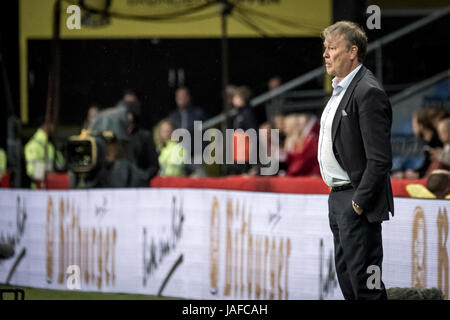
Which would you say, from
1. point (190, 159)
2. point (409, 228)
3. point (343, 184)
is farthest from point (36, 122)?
point (343, 184)

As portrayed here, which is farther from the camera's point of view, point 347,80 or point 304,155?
point 304,155

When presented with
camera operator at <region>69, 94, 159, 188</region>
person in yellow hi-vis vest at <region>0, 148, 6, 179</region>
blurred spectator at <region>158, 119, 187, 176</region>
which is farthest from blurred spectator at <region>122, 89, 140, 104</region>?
person in yellow hi-vis vest at <region>0, 148, 6, 179</region>

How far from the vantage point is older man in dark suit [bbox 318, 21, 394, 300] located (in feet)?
20.6

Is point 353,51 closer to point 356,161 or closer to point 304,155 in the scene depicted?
point 356,161

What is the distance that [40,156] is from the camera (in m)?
14.5

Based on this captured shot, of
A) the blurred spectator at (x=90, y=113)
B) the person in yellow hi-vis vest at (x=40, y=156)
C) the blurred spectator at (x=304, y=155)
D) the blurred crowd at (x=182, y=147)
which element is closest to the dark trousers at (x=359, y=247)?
the blurred crowd at (x=182, y=147)

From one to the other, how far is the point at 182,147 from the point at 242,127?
0.77 meters

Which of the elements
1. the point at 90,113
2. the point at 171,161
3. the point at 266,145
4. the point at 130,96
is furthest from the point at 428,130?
the point at 90,113

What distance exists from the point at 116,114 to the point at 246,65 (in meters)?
4.87

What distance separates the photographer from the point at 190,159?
44.4 feet

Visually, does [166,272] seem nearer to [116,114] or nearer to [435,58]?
[116,114]

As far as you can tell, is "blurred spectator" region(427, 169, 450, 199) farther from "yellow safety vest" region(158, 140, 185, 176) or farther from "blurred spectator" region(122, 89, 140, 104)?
"blurred spectator" region(122, 89, 140, 104)

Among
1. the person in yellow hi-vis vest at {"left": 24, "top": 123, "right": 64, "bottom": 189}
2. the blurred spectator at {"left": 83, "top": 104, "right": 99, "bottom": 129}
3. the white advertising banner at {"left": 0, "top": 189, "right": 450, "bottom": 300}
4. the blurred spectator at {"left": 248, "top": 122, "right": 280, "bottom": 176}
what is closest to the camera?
the white advertising banner at {"left": 0, "top": 189, "right": 450, "bottom": 300}

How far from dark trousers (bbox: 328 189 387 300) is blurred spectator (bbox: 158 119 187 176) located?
639 centimetres
